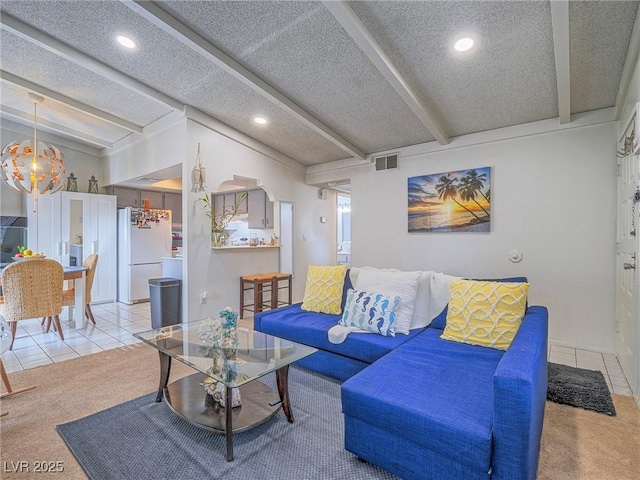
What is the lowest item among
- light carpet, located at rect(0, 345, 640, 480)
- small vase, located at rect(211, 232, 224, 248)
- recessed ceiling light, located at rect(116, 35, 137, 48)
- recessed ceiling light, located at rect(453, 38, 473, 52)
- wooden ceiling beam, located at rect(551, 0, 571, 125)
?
light carpet, located at rect(0, 345, 640, 480)

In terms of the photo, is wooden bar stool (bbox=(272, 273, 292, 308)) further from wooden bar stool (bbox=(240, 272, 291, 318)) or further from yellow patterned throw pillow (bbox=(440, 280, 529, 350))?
yellow patterned throw pillow (bbox=(440, 280, 529, 350))

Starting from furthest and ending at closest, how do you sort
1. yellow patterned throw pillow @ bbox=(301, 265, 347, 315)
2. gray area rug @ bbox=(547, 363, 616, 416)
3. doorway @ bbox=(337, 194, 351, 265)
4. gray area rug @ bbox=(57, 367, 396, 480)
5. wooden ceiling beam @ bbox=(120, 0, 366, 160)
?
doorway @ bbox=(337, 194, 351, 265) < yellow patterned throw pillow @ bbox=(301, 265, 347, 315) < wooden ceiling beam @ bbox=(120, 0, 366, 160) < gray area rug @ bbox=(547, 363, 616, 416) < gray area rug @ bbox=(57, 367, 396, 480)

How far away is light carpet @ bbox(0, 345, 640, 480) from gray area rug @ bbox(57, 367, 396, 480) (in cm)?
8

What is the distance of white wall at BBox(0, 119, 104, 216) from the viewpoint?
516 centimetres

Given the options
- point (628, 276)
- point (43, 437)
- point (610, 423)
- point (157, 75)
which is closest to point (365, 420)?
point (610, 423)

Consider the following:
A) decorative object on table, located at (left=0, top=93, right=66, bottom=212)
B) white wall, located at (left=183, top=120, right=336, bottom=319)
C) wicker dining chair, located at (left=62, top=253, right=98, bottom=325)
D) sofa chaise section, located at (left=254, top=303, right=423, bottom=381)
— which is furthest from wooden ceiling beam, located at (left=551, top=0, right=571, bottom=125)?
wicker dining chair, located at (left=62, top=253, right=98, bottom=325)

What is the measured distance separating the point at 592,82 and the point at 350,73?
2157 mm

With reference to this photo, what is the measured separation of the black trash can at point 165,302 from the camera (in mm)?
4180

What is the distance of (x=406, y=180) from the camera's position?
463 centimetres

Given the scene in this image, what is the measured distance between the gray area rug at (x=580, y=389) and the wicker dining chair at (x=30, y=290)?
4.84 m

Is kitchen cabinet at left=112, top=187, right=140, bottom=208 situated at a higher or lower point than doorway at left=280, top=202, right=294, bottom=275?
higher

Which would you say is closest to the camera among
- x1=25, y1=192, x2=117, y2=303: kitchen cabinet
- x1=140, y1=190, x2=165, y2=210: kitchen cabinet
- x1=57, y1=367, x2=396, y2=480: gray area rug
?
x1=57, y1=367, x2=396, y2=480: gray area rug

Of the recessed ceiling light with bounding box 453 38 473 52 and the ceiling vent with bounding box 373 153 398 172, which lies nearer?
the recessed ceiling light with bounding box 453 38 473 52

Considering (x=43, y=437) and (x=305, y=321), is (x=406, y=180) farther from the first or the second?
(x=43, y=437)
